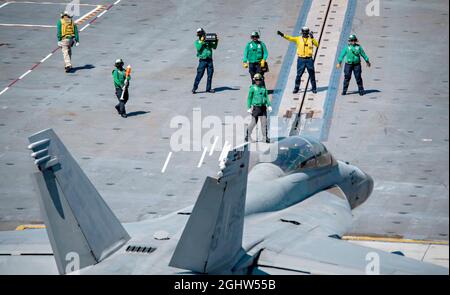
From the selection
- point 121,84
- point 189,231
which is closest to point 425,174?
point 121,84

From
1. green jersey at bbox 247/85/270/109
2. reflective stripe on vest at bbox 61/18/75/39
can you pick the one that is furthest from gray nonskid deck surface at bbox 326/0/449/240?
reflective stripe on vest at bbox 61/18/75/39

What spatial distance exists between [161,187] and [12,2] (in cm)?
2108

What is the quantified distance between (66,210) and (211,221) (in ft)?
8.15

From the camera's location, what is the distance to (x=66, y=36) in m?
37.8

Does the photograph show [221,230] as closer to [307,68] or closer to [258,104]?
[258,104]

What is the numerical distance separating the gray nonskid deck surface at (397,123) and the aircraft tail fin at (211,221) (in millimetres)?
3903

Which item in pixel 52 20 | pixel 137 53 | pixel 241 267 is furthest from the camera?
pixel 52 20

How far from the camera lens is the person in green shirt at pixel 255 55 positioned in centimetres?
3459

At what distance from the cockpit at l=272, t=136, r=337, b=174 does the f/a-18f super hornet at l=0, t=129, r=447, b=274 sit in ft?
0.07

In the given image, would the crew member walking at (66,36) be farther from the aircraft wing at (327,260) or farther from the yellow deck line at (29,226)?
the aircraft wing at (327,260)

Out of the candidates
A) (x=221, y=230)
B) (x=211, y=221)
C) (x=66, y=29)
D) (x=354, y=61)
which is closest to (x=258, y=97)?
(x=354, y=61)

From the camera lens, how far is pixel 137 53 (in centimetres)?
3928
